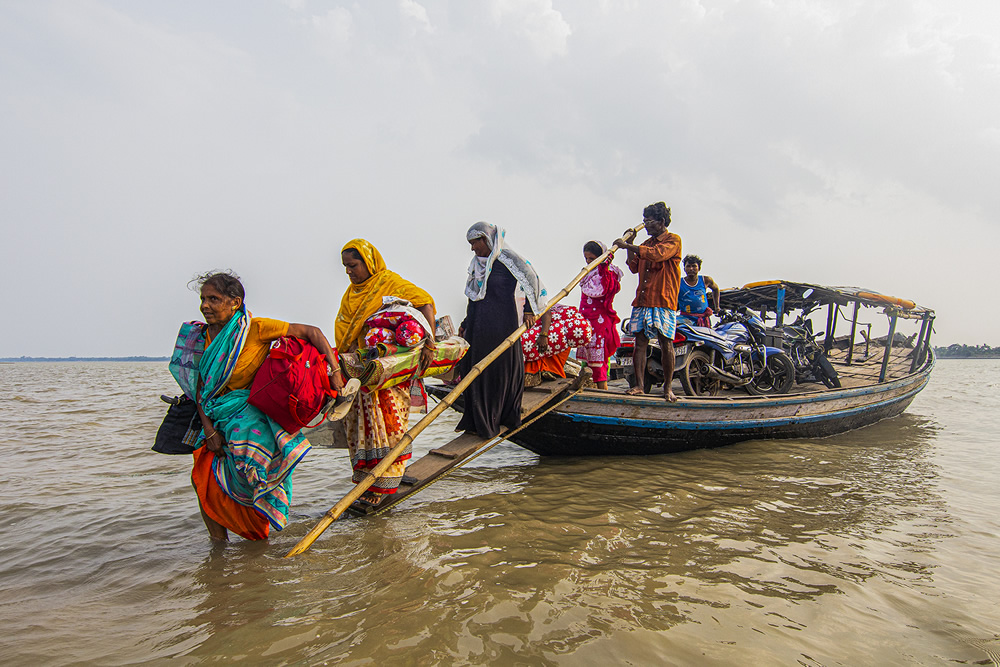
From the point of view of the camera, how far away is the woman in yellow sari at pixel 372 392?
3.55m

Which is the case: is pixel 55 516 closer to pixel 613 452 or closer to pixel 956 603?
pixel 613 452

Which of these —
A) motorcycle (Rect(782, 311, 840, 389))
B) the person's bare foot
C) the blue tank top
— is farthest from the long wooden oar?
motorcycle (Rect(782, 311, 840, 389))

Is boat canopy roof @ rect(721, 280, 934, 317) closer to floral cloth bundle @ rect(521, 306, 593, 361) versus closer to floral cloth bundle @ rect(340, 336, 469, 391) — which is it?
floral cloth bundle @ rect(521, 306, 593, 361)

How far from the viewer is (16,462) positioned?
19.5ft

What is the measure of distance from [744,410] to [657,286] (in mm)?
1949

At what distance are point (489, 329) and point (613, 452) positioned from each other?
2.26m

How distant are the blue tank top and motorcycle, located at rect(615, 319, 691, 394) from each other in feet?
2.29

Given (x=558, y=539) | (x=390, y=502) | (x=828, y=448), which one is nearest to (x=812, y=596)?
(x=558, y=539)

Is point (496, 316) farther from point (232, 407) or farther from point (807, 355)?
point (807, 355)

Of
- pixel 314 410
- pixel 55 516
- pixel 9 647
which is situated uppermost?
pixel 314 410

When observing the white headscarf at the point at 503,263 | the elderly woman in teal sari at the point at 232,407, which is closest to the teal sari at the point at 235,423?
the elderly woman in teal sari at the point at 232,407

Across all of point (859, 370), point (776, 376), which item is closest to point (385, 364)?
point (776, 376)

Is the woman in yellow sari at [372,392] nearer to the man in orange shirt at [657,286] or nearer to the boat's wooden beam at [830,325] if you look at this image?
the man in orange shirt at [657,286]

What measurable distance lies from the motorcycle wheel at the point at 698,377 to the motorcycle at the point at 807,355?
7.49ft
